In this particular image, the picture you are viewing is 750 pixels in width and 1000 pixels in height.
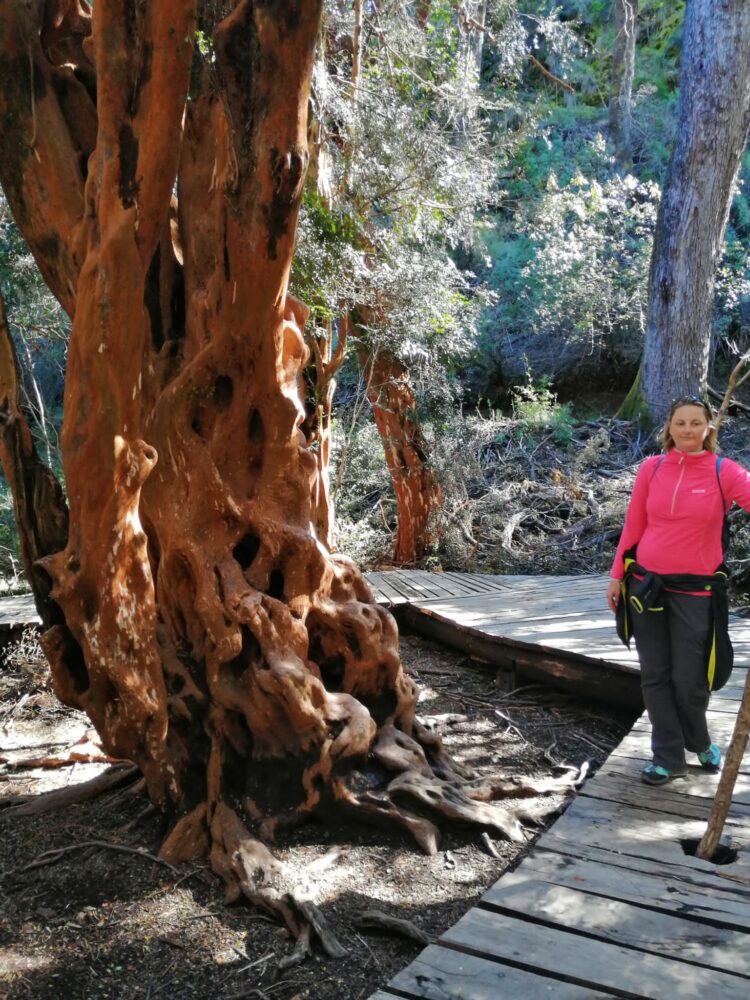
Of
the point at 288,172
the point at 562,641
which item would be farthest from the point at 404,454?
the point at 288,172

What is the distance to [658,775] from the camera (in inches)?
140

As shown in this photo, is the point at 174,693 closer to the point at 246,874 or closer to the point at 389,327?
the point at 246,874

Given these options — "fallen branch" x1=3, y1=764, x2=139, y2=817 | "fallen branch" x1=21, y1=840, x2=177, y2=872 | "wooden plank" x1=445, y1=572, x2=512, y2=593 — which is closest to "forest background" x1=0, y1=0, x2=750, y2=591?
"wooden plank" x1=445, y1=572, x2=512, y2=593

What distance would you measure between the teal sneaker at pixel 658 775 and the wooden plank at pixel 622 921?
2.77 feet

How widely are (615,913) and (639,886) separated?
0.21 meters

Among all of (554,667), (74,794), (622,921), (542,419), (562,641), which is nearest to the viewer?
(622,921)

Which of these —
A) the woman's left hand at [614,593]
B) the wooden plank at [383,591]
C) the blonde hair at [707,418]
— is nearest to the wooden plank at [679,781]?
the woman's left hand at [614,593]

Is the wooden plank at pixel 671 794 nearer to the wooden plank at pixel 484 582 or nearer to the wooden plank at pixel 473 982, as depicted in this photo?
the wooden plank at pixel 473 982

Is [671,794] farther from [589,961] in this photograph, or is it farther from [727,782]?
[589,961]

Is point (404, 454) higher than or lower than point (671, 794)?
higher

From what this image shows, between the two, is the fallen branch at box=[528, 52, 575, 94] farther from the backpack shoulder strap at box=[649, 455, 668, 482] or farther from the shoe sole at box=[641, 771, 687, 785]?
the shoe sole at box=[641, 771, 687, 785]

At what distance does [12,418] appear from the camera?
11.1 ft

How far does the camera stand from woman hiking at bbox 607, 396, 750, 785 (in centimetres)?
335

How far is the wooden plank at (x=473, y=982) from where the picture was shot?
2.16 metres
